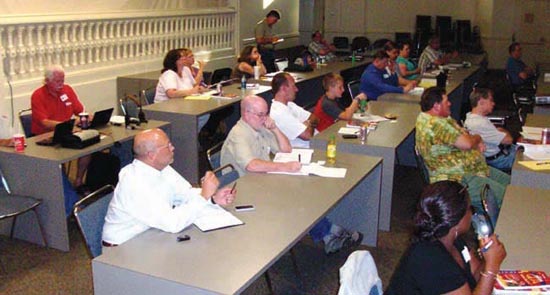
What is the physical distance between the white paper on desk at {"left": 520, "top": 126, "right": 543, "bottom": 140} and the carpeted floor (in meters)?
1.31

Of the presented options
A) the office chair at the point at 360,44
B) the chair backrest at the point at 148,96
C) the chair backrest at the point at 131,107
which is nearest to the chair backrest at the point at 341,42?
the office chair at the point at 360,44

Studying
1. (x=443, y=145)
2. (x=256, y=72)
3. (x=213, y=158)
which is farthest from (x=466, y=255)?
(x=256, y=72)

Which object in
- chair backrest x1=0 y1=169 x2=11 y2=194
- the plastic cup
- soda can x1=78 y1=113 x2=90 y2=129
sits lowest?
chair backrest x1=0 y1=169 x2=11 y2=194

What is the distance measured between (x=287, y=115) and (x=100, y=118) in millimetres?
1576

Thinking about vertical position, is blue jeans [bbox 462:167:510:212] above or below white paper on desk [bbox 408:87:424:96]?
below

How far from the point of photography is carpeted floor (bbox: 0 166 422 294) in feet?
12.6

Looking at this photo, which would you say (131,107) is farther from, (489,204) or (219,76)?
(489,204)

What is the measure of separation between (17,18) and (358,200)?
4.12 m

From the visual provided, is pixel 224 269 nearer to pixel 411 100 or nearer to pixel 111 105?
pixel 411 100

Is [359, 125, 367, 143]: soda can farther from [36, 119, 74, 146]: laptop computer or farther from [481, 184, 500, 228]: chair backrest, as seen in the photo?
[36, 119, 74, 146]: laptop computer

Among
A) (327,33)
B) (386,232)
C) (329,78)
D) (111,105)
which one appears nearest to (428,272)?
(386,232)

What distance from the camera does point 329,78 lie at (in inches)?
222

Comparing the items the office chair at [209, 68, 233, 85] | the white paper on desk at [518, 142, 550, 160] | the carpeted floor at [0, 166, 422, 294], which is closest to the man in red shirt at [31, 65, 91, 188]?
the carpeted floor at [0, 166, 422, 294]

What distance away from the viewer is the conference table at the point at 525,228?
2.68 metres
